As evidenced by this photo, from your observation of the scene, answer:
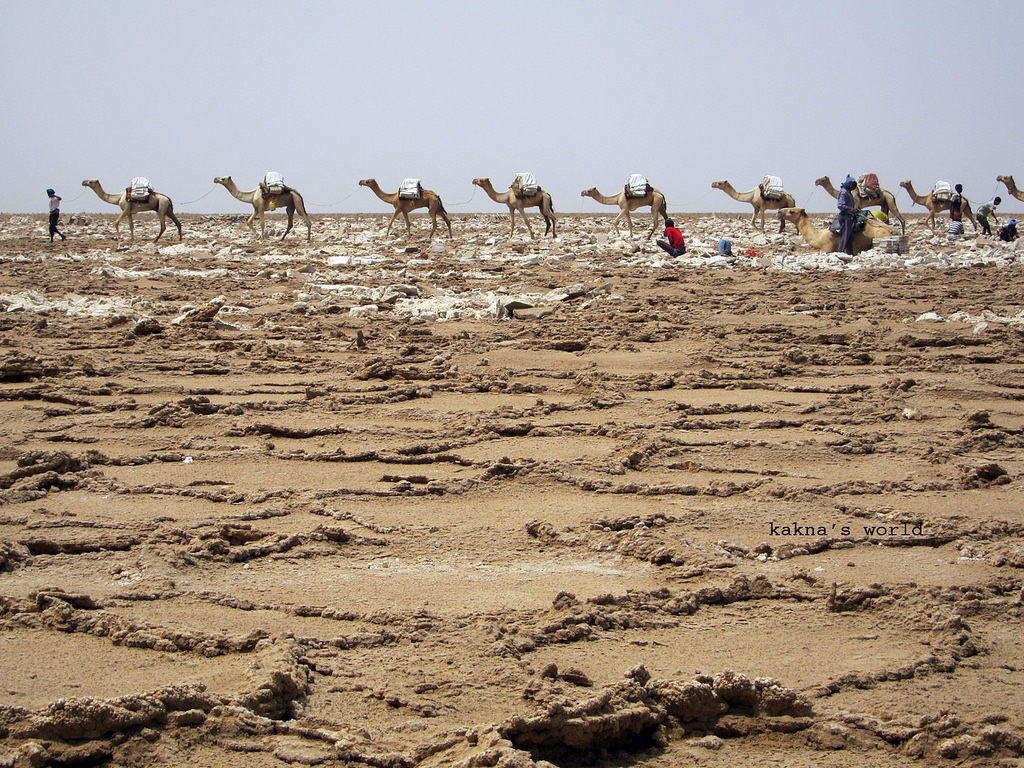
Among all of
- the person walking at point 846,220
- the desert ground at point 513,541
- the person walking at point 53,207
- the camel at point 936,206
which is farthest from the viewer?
the camel at point 936,206

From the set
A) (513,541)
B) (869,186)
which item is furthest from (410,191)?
(513,541)

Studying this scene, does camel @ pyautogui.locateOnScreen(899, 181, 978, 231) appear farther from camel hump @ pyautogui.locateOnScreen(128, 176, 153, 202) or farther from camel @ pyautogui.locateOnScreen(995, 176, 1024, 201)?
camel hump @ pyautogui.locateOnScreen(128, 176, 153, 202)

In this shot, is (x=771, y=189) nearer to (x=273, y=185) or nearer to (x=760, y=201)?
(x=760, y=201)

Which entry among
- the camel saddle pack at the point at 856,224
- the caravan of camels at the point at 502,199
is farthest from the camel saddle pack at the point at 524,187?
the camel saddle pack at the point at 856,224

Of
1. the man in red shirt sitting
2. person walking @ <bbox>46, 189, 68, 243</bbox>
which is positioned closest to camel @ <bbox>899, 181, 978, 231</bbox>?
the man in red shirt sitting

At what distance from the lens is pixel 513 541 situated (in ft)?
13.8

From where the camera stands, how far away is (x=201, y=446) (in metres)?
5.59

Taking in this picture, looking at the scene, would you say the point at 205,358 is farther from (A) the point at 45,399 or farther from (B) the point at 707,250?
(B) the point at 707,250

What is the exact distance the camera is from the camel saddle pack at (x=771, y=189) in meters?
25.0

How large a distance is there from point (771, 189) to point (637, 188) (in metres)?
4.45

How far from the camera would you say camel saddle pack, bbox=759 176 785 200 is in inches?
983

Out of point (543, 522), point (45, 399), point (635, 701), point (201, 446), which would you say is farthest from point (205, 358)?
point (635, 701)

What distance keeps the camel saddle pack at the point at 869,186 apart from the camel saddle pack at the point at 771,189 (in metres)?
2.18

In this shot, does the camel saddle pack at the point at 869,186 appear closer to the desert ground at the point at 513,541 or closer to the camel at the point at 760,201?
the camel at the point at 760,201
